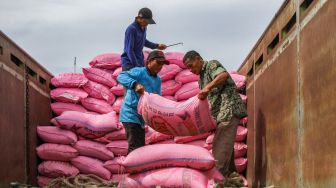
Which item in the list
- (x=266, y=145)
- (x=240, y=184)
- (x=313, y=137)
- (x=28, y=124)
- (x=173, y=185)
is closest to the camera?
(x=313, y=137)

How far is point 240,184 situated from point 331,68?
1.68 m

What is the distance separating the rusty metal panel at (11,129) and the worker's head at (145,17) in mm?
1229

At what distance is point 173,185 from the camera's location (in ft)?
12.6

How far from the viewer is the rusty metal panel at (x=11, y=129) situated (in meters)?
4.50

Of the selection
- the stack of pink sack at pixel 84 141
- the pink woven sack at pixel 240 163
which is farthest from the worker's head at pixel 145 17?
the pink woven sack at pixel 240 163

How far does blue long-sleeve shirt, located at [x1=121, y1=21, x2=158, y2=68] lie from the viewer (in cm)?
540

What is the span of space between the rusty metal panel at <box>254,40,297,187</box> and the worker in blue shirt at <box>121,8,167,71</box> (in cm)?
116

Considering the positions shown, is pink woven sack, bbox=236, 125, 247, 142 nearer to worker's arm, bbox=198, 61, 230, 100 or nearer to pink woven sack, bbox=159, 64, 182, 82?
pink woven sack, bbox=159, 64, 182, 82

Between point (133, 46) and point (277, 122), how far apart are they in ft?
5.94

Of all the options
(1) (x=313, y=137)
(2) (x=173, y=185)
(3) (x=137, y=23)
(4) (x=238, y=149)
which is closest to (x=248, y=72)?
(4) (x=238, y=149)

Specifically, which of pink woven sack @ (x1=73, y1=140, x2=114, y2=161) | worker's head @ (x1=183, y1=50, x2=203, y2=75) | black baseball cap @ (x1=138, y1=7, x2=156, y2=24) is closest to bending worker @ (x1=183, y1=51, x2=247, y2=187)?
worker's head @ (x1=183, y1=50, x2=203, y2=75)

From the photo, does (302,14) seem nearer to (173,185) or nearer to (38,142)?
(173,185)

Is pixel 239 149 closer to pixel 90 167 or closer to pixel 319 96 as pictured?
pixel 90 167

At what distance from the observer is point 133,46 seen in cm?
544
